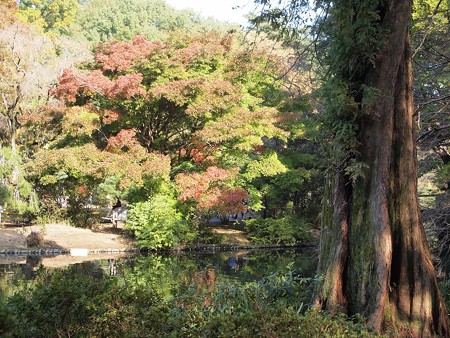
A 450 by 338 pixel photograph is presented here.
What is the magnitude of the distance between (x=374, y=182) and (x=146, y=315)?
237 centimetres

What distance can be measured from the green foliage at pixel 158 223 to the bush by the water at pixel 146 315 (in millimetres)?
13195

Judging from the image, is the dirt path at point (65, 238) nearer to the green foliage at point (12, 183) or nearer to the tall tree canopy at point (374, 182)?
the green foliage at point (12, 183)

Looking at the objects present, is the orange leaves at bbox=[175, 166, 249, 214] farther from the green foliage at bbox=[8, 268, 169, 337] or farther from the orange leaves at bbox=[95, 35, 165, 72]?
the green foliage at bbox=[8, 268, 169, 337]

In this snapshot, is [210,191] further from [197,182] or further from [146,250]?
[146,250]

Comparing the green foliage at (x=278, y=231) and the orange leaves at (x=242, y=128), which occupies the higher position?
the orange leaves at (x=242, y=128)

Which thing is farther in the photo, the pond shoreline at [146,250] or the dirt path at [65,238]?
the dirt path at [65,238]

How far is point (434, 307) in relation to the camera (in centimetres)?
434

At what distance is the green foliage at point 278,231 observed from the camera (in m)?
20.5

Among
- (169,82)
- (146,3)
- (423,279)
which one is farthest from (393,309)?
(146,3)

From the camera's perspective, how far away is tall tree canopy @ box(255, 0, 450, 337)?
4289 millimetres

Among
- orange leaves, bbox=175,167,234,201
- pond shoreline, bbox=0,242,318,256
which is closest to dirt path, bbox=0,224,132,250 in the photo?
pond shoreline, bbox=0,242,318,256

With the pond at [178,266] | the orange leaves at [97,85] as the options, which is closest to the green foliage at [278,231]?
the pond at [178,266]

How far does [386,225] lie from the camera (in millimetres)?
4340

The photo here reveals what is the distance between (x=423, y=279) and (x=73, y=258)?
39.6 ft
